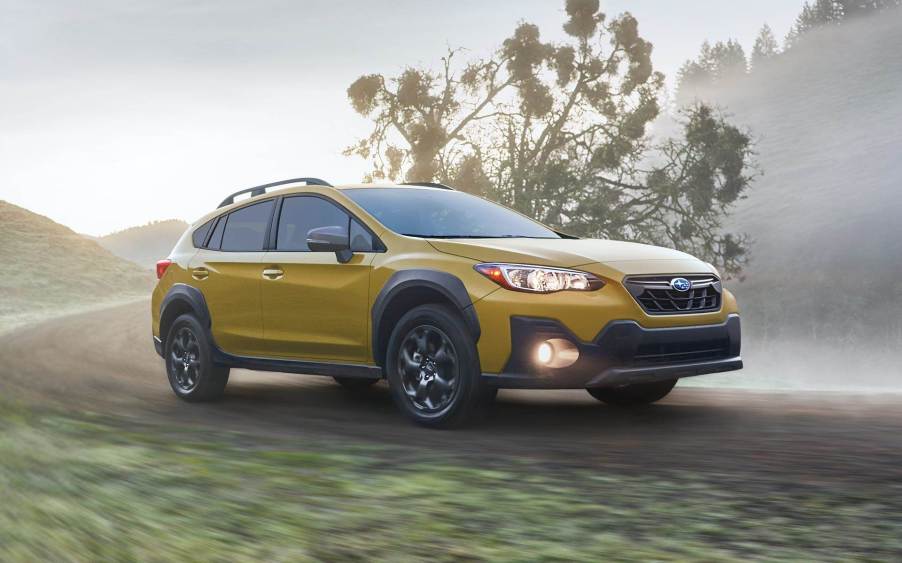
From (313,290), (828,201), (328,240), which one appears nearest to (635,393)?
(313,290)

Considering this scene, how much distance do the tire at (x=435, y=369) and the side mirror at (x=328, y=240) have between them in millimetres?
729

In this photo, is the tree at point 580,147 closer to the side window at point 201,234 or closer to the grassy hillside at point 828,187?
the grassy hillside at point 828,187

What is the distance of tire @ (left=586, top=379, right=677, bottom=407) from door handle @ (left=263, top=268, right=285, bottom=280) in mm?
2579

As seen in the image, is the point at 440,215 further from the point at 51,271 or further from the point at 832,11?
the point at 832,11

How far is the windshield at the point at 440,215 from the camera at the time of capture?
25.1ft

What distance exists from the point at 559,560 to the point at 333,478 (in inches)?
71.7

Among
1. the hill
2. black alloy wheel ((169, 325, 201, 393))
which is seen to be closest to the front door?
black alloy wheel ((169, 325, 201, 393))

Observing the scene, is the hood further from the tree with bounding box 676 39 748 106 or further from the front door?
the tree with bounding box 676 39 748 106

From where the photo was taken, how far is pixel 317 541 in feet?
14.0

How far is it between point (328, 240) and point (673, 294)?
2377 millimetres

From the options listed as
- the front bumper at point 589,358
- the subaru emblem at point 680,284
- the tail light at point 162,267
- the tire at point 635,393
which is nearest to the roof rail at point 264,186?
the tail light at point 162,267

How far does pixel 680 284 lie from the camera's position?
6.90 metres

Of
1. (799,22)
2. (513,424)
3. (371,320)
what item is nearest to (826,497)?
(513,424)

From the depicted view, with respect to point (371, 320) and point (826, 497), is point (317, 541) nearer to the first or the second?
point (826, 497)
